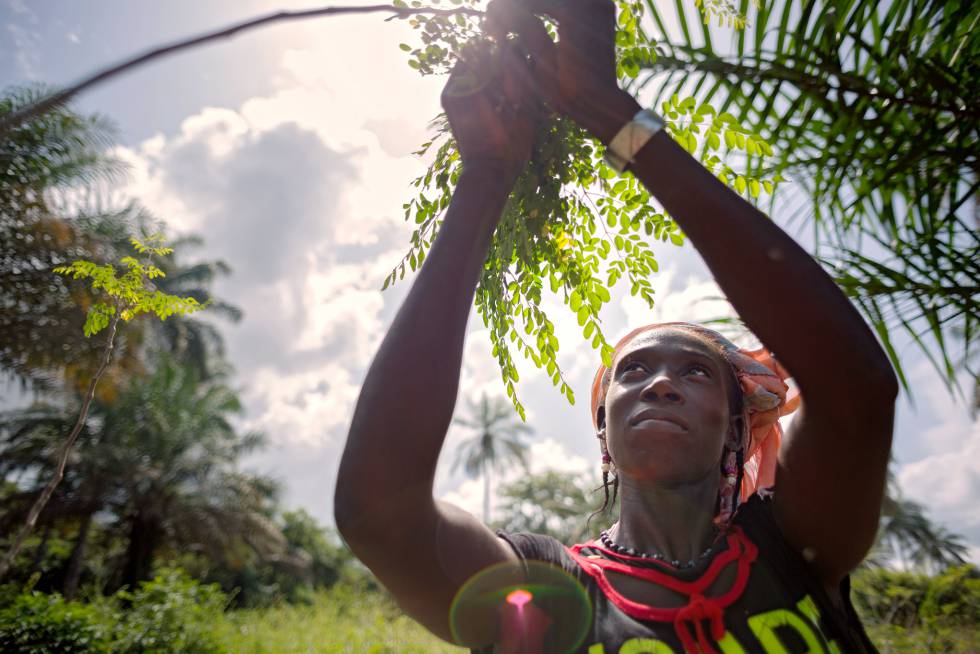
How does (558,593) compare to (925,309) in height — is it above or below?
below

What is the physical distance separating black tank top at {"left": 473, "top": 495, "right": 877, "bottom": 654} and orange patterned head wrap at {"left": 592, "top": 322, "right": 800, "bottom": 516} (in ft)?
1.19

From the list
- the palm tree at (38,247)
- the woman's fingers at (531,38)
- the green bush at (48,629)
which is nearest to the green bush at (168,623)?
the green bush at (48,629)

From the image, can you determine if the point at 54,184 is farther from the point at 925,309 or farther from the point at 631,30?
the point at 925,309

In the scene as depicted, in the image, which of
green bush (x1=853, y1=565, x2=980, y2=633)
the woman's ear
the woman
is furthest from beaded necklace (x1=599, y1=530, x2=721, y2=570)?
green bush (x1=853, y1=565, x2=980, y2=633)

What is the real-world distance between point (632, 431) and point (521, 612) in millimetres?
536

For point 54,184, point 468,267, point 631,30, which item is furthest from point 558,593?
point 54,184

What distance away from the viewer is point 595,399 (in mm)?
2178

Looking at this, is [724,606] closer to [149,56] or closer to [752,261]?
[752,261]

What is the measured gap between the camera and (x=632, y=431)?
5.32 feet

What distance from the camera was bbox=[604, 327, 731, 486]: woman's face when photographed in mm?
1597

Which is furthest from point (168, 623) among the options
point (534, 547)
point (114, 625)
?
point (534, 547)

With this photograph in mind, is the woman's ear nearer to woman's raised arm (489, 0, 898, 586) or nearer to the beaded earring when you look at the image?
the beaded earring

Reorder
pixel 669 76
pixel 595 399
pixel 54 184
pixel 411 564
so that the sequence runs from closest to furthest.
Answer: pixel 411 564, pixel 669 76, pixel 595 399, pixel 54 184

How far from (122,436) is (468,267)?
73.7 feet
